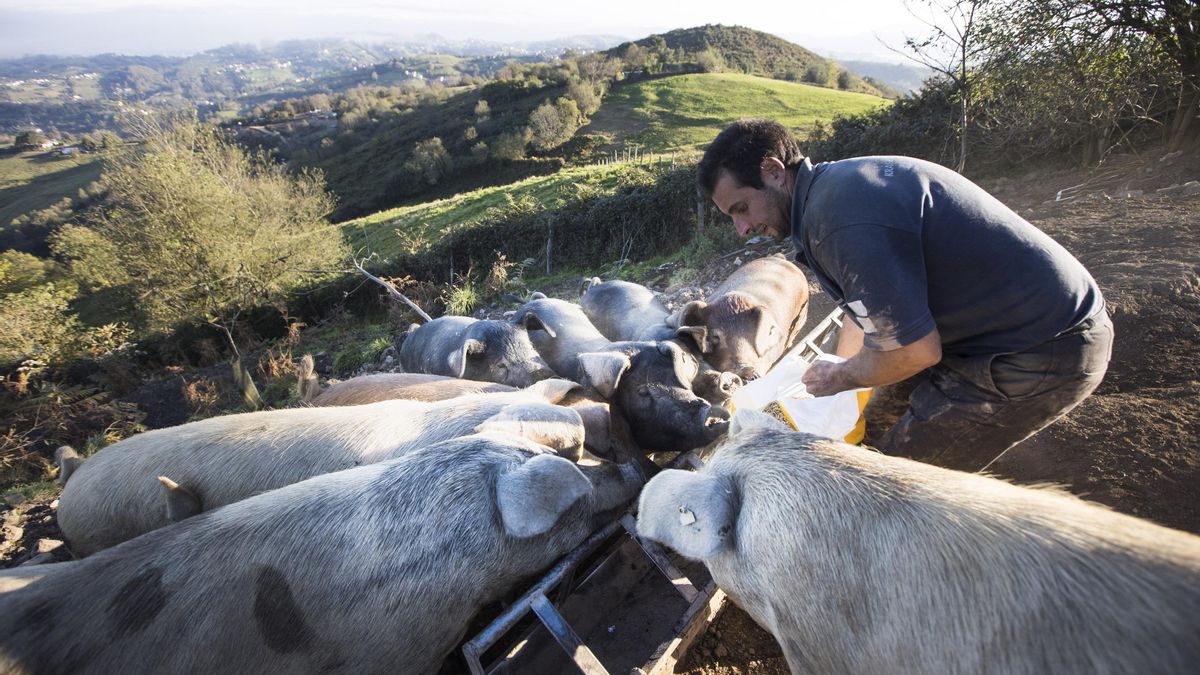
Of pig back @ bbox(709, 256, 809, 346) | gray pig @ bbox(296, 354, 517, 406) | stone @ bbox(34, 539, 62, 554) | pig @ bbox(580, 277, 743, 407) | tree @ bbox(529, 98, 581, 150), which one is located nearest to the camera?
stone @ bbox(34, 539, 62, 554)

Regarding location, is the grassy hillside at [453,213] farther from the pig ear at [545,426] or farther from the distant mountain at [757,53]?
the distant mountain at [757,53]

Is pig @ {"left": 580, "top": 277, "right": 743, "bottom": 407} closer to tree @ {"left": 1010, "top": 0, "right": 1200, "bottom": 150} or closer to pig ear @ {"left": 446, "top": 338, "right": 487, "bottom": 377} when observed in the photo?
pig ear @ {"left": 446, "top": 338, "right": 487, "bottom": 377}

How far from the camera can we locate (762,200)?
277 centimetres

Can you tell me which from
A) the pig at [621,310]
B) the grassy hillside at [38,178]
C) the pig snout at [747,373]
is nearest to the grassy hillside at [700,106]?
the pig at [621,310]

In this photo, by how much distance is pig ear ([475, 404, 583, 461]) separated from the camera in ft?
9.72

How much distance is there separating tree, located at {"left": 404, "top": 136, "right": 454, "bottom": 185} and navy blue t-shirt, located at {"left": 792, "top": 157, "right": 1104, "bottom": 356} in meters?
58.0

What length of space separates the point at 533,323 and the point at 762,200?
4172 millimetres

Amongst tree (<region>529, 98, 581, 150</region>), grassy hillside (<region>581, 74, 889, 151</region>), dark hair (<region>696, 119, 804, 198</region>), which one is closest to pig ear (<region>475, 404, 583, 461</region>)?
dark hair (<region>696, 119, 804, 198</region>)

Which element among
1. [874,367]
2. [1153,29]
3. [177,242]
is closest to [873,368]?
[874,367]

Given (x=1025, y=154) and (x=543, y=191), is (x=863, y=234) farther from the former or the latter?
(x=543, y=191)

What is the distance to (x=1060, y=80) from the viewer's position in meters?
10.3

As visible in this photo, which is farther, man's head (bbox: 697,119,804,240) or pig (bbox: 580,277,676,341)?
pig (bbox: 580,277,676,341)

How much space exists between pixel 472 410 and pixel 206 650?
1.72m

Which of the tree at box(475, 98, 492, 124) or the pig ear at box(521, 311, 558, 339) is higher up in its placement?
the tree at box(475, 98, 492, 124)
